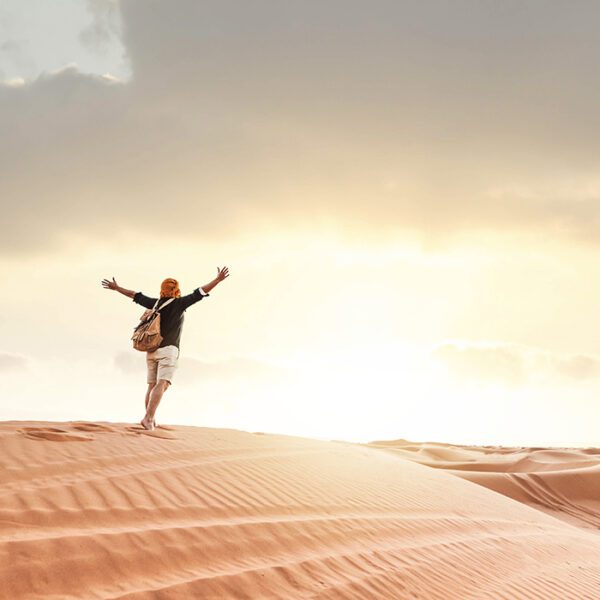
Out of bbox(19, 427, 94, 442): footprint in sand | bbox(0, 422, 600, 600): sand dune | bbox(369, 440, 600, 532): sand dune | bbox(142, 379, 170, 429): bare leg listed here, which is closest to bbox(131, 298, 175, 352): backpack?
bbox(142, 379, 170, 429): bare leg

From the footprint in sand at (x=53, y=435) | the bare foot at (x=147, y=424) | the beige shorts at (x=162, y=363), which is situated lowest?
the footprint in sand at (x=53, y=435)

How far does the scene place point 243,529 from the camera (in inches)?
191

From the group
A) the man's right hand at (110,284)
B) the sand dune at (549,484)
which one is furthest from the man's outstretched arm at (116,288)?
the sand dune at (549,484)

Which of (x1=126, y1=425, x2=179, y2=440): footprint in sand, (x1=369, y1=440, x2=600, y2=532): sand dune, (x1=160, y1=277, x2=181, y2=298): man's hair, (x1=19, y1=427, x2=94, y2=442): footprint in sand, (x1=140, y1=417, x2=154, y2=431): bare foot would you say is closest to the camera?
(x1=19, y1=427, x2=94, y2=442): footprint in sand

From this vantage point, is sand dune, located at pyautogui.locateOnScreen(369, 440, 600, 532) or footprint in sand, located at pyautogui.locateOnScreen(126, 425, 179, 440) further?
sand dune, located at pyautogui.locateOnScreen(369, 440, 600, 532)

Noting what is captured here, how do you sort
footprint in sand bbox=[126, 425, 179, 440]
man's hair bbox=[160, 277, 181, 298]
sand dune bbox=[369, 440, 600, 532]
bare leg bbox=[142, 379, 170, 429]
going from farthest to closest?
sand dune bbox=[369, 440, 600, 532], man's hair bbox=[160, 277, 181, 298], bare leg bbox=[142, 379, 170, 429], footprint in sand bbox=[126, 425, 179, 440]

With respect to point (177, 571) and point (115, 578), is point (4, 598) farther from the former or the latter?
point (177, 571)

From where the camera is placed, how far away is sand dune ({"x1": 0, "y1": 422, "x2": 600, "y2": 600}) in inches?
150

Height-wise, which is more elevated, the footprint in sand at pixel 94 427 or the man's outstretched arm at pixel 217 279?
the man's outstretched arm at pixel 217 279

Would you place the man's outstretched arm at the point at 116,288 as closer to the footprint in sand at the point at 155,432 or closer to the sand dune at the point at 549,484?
the footprint in sand at the point at 155,432

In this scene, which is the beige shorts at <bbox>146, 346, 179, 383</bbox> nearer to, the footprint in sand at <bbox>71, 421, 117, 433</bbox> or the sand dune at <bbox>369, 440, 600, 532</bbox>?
the footprint in sand at <bbox>71, 421, 117, 433</bbox>

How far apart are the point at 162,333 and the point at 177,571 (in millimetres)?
5313

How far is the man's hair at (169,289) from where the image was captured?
9102mm

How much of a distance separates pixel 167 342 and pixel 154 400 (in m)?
0.85
